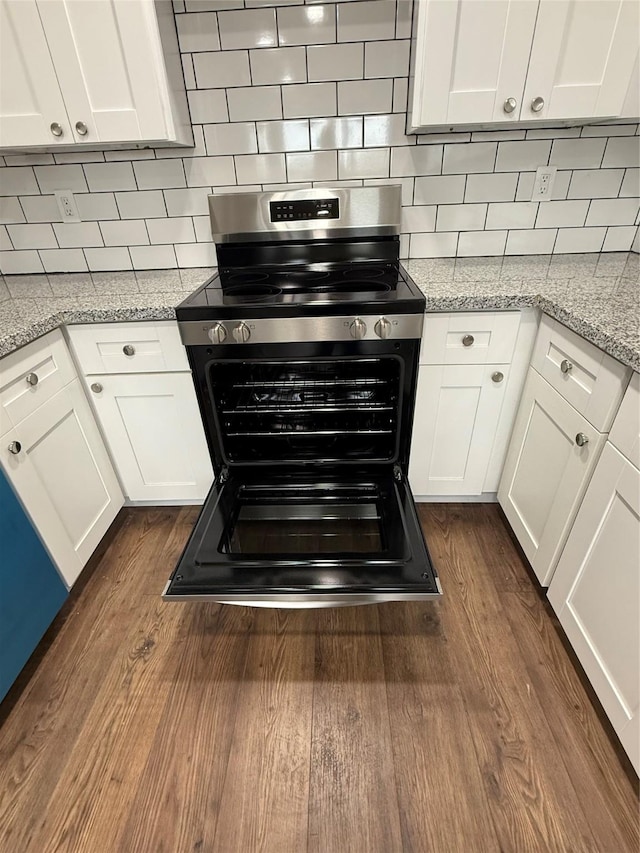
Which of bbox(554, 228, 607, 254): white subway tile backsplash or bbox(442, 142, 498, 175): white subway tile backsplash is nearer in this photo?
bbox(442, 142, 498, 175): white subway tile backsplash

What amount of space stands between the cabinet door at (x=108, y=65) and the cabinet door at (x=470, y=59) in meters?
0.83

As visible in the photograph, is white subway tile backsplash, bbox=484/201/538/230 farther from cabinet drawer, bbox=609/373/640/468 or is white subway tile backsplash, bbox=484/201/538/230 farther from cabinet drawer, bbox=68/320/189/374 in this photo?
cabinet drawer, bbox=68/320/189/374

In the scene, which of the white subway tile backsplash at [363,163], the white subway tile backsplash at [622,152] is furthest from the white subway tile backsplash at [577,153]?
the white subway tile backsplash at [363,163]

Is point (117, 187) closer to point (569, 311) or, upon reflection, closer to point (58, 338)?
point (58, 338)

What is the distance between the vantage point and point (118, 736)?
3.72ft

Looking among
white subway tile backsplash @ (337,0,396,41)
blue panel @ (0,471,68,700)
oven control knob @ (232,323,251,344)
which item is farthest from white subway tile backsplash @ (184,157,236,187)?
blue panel @ (0,471,68,700)

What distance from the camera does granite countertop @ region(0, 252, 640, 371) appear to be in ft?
3.67

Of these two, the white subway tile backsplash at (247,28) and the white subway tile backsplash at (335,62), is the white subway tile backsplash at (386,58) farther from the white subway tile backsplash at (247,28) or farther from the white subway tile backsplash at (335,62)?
the white subway tile backsplash at (247,28)

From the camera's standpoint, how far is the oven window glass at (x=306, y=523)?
4.04 feet

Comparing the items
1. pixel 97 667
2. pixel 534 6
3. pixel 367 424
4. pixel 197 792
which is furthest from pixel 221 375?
pixel 534 6

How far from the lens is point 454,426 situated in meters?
1.58

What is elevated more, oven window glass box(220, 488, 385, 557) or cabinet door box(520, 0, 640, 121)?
cabinet door box(520, 0, 640, 121)

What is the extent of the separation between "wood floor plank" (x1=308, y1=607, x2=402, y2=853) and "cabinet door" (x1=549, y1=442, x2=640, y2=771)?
55cm

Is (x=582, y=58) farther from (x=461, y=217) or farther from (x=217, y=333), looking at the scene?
(x=217, y=333)
